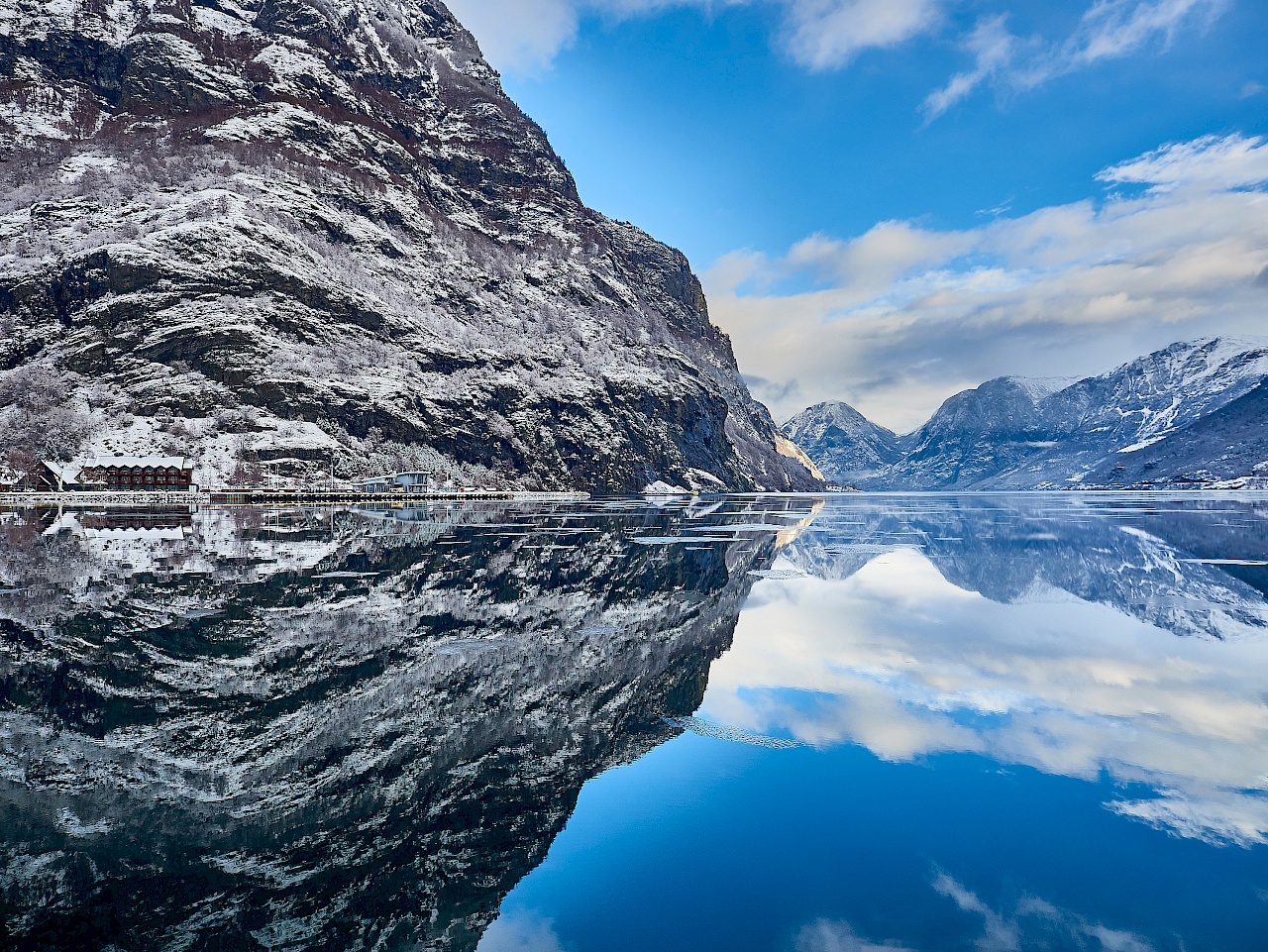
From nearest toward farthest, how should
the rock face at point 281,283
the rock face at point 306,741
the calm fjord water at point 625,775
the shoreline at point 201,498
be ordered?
the calm fjord water at point 625,775
the rock face at point 306,741
the shoreline at point 201,498
the rock face at point 281,283

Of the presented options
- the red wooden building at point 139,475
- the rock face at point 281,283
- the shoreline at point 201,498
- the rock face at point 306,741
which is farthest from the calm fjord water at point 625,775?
the rock face at point 281,283

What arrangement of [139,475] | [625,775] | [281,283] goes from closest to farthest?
[625,775] < [139,475] < [281,283]

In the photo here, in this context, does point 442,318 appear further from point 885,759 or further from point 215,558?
point 885,759

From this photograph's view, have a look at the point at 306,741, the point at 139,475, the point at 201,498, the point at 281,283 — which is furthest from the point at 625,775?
the point at 281,283

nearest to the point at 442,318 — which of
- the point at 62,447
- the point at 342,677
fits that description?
the point at 62,447

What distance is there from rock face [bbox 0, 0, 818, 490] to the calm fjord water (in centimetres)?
9903

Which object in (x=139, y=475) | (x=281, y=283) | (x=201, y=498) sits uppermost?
(x=281, y=283)

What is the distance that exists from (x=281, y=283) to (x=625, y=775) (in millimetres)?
135005

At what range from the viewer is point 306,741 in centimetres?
892

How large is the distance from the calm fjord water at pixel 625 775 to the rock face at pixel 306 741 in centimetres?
5

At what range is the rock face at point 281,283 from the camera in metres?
107

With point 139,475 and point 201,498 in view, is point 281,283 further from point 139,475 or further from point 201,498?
point 201,498

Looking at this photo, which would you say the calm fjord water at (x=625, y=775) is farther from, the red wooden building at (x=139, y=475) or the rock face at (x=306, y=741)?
the red wooden building at (x=139, y=475)

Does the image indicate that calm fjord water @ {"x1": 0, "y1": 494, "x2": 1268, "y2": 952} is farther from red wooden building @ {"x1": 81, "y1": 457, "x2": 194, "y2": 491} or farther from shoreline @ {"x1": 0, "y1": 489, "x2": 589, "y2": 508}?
red wooden building @ {"x1": 81, "y1": 457, "x2": 194, "y2": 491}
